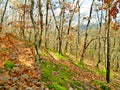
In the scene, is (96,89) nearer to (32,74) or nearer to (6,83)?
(32,74)

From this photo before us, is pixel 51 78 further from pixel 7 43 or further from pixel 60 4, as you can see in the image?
pixel 60 4

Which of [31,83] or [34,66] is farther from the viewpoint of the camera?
[34,66]

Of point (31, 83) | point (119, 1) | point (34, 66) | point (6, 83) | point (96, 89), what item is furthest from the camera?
point (96, 89)

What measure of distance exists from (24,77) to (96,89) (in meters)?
7.38

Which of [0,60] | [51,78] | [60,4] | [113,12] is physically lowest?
[51,78]

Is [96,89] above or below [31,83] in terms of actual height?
below

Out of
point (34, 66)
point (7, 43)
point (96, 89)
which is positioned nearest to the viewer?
point (34, 66)

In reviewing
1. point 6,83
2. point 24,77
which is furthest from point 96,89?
point 6,83

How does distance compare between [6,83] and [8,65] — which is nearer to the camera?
[6,83]

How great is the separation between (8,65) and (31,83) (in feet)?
10.1

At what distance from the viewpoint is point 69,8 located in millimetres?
38844

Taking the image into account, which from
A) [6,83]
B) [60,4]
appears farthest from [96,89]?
[60,4]

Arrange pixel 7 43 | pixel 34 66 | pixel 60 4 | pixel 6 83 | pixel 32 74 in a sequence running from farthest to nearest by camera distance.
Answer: pixel 60 4
pixel 7 43
pixel 34 66
pixel 32 74
pixel 6 83

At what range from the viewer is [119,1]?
1427 cm
